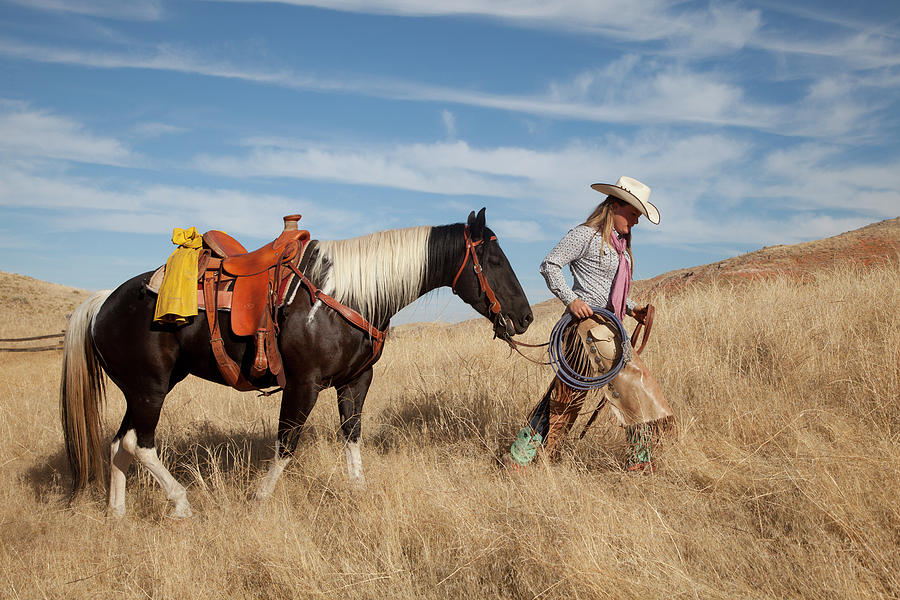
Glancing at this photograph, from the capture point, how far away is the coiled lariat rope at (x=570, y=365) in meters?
3.66

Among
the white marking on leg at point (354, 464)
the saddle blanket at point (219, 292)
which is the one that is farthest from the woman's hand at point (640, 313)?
the saddle blanket at point (219, 292)

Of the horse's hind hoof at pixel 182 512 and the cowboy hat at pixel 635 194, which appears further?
the horse's hind hoof at pixel 182 512

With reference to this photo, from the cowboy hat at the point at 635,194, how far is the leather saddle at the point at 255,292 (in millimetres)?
2254

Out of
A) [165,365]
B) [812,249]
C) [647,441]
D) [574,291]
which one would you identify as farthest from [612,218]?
[812,249]

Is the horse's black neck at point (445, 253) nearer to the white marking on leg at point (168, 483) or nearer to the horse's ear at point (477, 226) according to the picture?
the horse's ear at point (477, 226)

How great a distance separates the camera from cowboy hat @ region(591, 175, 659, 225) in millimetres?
3725

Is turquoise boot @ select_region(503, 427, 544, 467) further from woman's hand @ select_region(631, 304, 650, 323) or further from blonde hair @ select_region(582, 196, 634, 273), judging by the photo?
blonde hair @ select_region(582, 196, 634, 273)

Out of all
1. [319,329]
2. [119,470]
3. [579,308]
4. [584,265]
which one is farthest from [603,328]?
[119,470]

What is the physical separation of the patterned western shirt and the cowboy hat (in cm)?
30

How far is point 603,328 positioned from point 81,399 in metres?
4.13

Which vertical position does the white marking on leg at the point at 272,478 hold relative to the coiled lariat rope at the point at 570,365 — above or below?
below

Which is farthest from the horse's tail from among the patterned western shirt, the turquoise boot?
the patterned western shirt

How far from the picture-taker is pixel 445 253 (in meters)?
4.13

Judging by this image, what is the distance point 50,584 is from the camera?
2.96m
